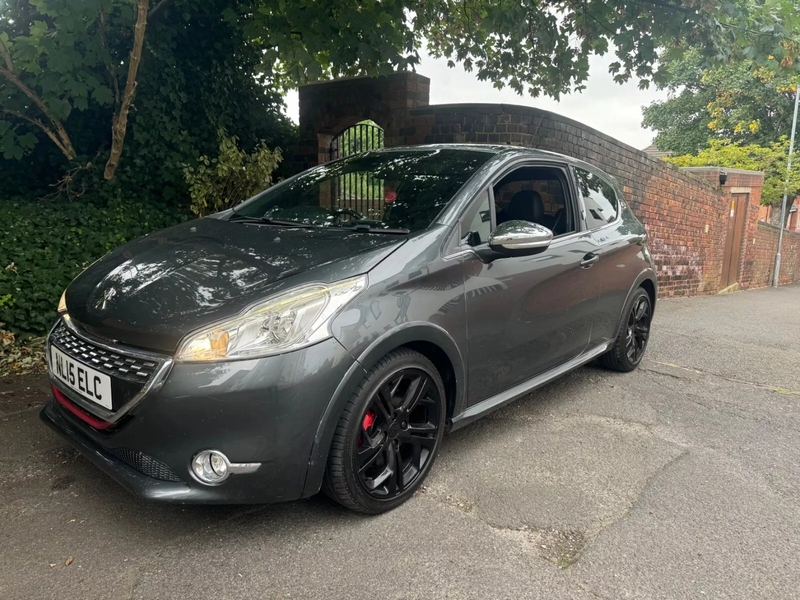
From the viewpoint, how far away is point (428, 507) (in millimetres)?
2578

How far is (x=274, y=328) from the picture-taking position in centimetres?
210

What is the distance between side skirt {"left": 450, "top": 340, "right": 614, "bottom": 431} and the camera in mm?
2849

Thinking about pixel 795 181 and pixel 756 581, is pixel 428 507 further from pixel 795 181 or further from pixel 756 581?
pixel 795 181

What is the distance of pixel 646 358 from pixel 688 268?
275 inches

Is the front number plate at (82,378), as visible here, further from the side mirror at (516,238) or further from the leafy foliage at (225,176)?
the leafy foliage at (225,176)

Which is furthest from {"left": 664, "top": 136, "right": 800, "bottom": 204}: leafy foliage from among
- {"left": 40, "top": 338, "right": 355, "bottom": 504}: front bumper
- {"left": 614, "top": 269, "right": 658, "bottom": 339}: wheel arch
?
{"left": 40, "top": 338, "right": 355, "bottom": 504}: front bumper

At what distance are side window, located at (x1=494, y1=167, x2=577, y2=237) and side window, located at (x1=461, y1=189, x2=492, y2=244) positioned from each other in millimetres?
580

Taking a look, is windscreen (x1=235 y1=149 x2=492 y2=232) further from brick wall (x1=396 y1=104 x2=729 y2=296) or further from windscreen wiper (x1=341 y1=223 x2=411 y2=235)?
brick wall (x1=396 y1=104 x2=729 y2=296)

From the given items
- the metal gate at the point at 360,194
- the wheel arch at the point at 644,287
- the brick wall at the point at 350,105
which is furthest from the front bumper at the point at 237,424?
the brick wall at the point at 350,105

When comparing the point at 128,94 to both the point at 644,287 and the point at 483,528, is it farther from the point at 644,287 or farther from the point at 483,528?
the point at 483,528

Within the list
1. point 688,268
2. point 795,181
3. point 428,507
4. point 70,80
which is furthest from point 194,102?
point 795,181

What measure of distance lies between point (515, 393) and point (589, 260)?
1.06 meters

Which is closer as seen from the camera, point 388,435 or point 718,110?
point 388,435

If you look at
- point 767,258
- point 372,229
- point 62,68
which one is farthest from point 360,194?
point 767,258
